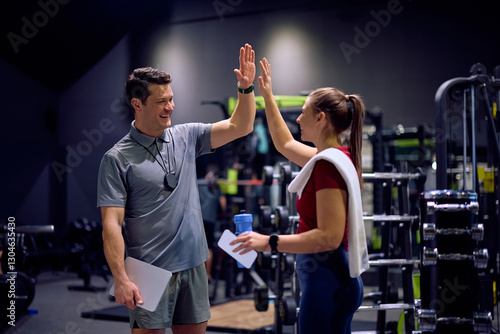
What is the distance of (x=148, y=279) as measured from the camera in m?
1.82

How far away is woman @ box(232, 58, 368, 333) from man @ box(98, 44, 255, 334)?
0.42m

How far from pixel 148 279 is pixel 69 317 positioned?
372 centimetres

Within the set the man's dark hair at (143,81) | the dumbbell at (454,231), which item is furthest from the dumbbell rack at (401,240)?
the man's dark hair at (143,81)

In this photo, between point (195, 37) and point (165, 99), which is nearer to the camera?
point (165, 99)

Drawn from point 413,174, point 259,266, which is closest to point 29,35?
point 259,266

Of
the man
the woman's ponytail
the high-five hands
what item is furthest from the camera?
the high-five hands

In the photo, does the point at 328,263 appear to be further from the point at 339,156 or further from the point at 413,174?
the point at 413,174

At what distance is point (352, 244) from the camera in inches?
63.9

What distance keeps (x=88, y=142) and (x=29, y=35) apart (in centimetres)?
223

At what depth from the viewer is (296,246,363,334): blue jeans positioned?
5.34 feet

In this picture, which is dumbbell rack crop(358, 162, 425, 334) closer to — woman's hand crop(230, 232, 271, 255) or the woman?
the woman

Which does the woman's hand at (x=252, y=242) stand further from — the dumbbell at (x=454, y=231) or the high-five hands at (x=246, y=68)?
the dumbbell at (x=454, y=231)

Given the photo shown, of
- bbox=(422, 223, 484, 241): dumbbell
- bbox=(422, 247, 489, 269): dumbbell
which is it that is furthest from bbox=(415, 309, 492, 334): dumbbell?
bbox=(422, 223, 484, 241): dumbbell

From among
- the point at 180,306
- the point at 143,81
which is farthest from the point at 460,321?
the point at 143,81
